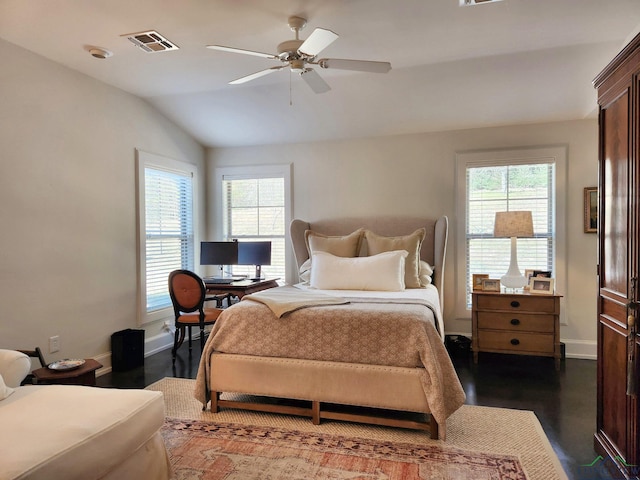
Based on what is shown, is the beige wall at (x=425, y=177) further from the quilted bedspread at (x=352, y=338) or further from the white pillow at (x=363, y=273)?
the quilted bedspread at (x=352, y=338)

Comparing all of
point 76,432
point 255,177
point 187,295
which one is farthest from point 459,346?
point 76,432

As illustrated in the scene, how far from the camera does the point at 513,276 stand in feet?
13.6

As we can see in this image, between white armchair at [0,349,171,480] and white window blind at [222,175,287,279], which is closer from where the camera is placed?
white armchair at [0,349,171,480]

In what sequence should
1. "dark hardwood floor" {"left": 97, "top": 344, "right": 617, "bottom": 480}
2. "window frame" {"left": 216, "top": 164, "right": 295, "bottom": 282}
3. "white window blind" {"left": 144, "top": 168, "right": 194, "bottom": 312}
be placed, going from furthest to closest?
"window frame" {"left": 216, "top": 164, "right": 295, "bottom": 282}
"white window blind" {"left": 144, "top": 168, "right": 194, "bottom": 312}
"dark hardwood floor" {"left": 97, "top": 344, "right": 617, "bottom": 480}

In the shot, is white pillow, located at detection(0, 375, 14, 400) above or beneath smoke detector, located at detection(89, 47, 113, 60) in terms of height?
→ beneath

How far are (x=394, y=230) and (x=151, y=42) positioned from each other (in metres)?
3.00

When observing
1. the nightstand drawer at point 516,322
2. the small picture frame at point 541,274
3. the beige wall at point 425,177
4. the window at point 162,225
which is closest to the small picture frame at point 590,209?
the beige wall at point 425,177

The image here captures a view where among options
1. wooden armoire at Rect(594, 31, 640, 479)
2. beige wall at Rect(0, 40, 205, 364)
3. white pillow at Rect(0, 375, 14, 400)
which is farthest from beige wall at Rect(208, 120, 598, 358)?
white pillow at Rect(0, 375, 14, 400)

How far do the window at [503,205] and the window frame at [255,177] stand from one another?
2.03 metres

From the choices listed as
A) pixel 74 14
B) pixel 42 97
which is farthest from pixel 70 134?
pixel 74 14

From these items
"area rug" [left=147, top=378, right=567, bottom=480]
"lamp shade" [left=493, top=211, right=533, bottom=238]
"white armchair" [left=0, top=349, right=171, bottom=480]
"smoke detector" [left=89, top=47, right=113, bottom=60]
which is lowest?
"area rug" [left=147, top=378, right=567, bottom=480]

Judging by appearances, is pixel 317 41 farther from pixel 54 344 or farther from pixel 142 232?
pixel 54 344

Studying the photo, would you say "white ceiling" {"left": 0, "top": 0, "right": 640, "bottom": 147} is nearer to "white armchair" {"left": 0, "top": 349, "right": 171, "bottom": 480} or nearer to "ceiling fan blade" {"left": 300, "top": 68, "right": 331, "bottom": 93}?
"ceiling fan blade" {"left": 300, "top": 68, "right": 331, "bottom": 93}

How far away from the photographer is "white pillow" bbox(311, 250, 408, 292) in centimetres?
370
